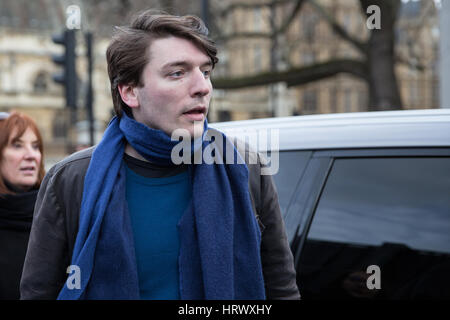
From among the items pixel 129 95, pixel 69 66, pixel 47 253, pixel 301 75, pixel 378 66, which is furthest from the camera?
pixel 301 75

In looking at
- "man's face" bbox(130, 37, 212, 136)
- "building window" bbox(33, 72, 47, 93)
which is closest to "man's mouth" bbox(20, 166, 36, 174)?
"man's face" bbox(130, 37, 212, 136)

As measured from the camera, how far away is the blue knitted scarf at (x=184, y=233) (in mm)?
1615

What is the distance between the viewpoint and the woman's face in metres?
2.99

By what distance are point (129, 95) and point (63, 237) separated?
1.68 ft

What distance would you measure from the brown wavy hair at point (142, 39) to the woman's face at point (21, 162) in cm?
142

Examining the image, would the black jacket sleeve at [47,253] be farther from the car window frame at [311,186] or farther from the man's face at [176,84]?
the car window frame at [311,186]

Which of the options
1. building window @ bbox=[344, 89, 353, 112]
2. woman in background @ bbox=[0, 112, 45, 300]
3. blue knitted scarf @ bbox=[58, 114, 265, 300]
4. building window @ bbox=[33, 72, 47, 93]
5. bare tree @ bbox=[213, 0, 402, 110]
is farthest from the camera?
building window @ bbox=[33, 72, 47, 93]

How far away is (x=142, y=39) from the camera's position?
1731 millimetres

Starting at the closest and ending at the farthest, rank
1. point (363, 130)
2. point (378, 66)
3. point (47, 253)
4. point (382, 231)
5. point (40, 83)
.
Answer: point (47, 253) → point (382, 231) → point (363, 130) → point (378, 66) → point (40, 83)

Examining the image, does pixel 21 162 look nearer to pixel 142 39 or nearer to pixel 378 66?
pixel 142 39

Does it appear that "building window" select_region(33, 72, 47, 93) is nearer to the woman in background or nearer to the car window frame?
the woman in background

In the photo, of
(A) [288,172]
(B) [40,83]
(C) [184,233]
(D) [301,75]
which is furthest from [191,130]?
(B) [40,83]

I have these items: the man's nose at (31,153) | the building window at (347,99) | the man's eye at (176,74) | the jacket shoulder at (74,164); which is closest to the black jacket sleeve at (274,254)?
the man's eye at (176,74)
